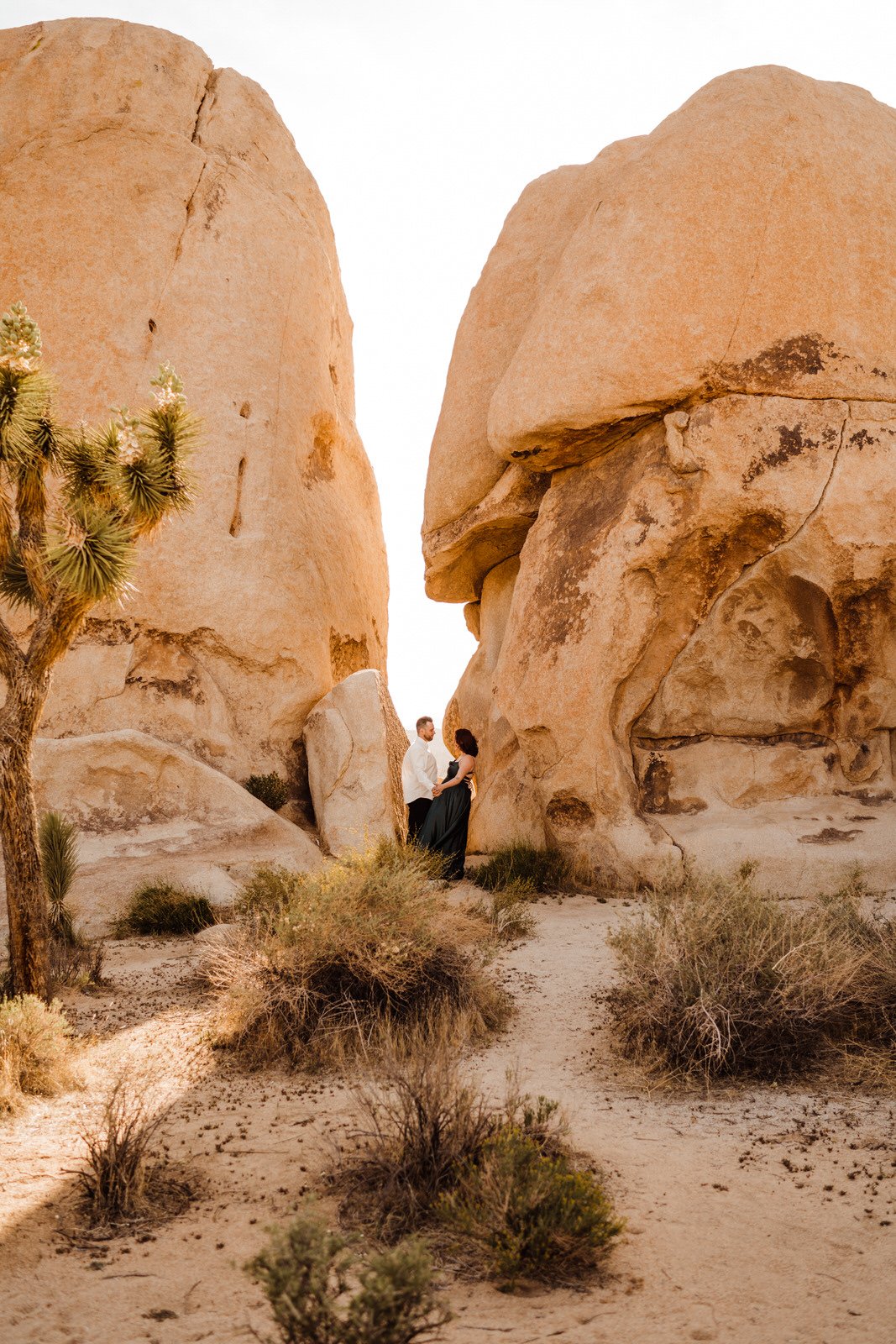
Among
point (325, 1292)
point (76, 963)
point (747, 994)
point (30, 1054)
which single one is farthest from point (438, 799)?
point (325, 1292)

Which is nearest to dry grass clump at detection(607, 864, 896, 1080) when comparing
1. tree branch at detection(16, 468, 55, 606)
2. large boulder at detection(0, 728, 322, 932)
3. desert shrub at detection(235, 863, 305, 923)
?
desert shrub at detection(235, 863, 305, 923)

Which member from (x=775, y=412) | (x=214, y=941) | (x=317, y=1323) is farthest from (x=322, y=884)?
(x=775, y=412)

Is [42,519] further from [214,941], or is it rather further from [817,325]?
[817,325]

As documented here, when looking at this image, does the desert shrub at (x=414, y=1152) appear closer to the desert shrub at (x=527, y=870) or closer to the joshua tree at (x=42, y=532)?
the joshua tree at (x=42, y=532)

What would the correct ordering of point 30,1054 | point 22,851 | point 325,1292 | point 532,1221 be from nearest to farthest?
point 325,1292
point 532,1221
point 30,1054
point 22,851

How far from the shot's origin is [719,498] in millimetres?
9758

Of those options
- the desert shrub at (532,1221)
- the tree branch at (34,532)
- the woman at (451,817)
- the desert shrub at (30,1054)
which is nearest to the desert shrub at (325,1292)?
the desert shrub at (532,1221)

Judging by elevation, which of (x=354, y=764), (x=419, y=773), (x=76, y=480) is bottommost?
(x=419, y=773)

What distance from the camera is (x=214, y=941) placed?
7066 mm

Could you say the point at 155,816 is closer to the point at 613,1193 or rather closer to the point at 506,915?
the point at 506,915

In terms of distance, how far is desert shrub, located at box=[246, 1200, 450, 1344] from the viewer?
2506 mm

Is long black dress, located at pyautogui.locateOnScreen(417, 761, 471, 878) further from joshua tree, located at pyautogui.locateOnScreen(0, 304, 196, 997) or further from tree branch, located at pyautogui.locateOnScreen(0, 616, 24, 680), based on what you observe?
tree branch, located at pyautogui.locateOnScreen(0, 616, 24, 680)

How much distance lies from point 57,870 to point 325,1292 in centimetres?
622

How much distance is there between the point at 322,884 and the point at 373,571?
25.0 feet
